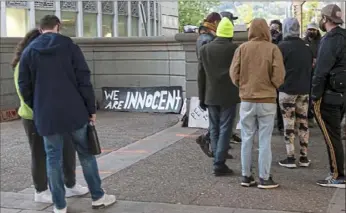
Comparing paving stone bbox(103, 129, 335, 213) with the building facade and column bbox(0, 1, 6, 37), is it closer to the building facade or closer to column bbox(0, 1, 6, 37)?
the building facade

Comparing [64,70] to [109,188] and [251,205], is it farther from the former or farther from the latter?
[251,205]

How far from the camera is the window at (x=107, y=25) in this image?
22.1 metres

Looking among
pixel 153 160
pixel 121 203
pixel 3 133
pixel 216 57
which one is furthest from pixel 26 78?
pixel 3 133

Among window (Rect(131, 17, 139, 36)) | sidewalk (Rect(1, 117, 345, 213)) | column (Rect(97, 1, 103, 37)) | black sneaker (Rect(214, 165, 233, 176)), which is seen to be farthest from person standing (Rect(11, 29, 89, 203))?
window (Rect(131, 17, 139, 36))

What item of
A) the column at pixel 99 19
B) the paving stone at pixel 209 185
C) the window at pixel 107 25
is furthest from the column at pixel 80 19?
the paving stone at pixel 209 185

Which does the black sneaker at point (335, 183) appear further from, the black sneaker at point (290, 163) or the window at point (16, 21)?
the window at point (16, 21)

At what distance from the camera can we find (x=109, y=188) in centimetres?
596

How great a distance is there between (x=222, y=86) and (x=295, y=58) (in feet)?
3.65

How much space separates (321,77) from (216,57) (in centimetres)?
131

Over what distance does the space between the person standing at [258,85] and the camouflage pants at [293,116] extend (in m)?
1.00

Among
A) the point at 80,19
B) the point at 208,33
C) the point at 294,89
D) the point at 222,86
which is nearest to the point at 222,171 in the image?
→ the point at 222,86

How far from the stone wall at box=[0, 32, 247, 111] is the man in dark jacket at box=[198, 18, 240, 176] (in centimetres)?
523

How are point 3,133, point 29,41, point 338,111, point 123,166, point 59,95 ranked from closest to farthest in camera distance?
point 59,95, point 29,41, point 338,111, point 123,166, point 3,133

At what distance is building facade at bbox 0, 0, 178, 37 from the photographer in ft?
58.6
